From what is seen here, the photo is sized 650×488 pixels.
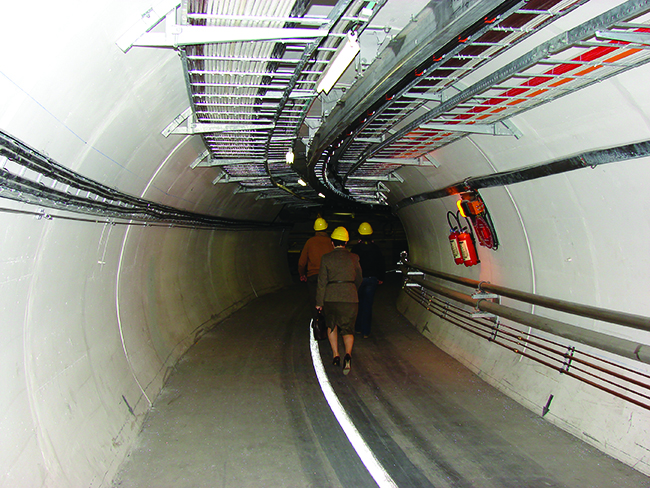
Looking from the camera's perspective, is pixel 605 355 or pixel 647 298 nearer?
pixel 647 298

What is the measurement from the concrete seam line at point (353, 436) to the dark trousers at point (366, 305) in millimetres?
2347

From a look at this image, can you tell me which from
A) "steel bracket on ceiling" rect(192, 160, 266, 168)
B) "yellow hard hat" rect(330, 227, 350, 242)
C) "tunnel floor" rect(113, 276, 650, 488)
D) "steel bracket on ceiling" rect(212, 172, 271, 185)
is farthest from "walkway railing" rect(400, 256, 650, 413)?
"steel bracket on ceiling" rect(212, 172, 271, 185)

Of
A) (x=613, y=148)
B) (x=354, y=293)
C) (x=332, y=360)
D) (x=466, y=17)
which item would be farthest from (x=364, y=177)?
(x=466, y=17)

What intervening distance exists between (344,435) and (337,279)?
115 inches

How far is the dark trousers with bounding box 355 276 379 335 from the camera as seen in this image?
9617 millimetres

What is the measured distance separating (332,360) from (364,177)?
4330 millimetres

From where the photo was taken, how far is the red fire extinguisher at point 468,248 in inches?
319

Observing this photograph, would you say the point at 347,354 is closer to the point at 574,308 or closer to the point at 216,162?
the point at 574,308

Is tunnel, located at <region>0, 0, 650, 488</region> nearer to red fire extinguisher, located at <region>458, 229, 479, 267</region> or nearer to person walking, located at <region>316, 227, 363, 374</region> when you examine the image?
red fire extinguisher, located at <region>458, 229, 479, 267</region>

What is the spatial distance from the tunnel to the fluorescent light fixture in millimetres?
24

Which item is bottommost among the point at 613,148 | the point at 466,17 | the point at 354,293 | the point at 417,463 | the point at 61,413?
the point at 417,463

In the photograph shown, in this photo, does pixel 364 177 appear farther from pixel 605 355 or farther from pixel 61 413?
pixel 61 413

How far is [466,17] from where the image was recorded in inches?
123

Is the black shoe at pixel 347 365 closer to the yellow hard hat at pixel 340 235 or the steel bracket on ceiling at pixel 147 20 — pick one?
the yellow hard hat at pixel 340 235
